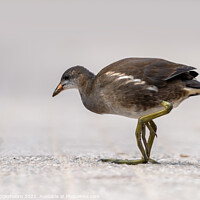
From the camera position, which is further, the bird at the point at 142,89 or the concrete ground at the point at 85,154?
the bird at the point at 142,89

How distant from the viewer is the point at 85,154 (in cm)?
1051

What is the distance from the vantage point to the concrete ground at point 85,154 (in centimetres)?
706

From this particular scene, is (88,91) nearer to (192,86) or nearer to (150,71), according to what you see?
(150,71)

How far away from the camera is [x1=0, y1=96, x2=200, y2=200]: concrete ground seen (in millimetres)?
7059

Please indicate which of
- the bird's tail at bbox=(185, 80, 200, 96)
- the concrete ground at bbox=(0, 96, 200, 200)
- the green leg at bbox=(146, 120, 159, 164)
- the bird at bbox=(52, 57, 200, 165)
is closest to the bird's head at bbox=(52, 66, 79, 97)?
the bird at bbox=(52, 57, 200, 165)

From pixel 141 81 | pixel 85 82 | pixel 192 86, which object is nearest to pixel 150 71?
pixel 141 81

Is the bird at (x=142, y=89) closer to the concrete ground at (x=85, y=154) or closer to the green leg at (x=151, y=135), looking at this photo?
the green leg at (x=151, y=135)

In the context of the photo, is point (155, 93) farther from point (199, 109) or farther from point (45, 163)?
point (199, 109)

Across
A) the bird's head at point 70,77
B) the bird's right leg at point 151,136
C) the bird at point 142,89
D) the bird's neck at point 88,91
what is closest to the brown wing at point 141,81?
the bird at point 142,89

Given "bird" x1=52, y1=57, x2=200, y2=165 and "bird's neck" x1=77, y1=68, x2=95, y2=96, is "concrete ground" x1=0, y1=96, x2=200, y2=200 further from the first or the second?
"bird's neck" x1=77, y1=68, x2=95, y2=96

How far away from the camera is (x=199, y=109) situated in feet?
60.6

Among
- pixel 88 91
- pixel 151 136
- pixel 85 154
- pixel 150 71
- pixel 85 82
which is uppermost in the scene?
pixel 150 71

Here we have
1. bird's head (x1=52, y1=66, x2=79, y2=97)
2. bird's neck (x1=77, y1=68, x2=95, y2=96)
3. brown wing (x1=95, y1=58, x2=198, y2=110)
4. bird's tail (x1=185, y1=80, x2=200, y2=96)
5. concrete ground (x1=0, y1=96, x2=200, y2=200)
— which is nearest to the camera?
concrete ground (x1=0, y1=96, x2=200, y2=200)

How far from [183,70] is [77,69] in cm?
190
